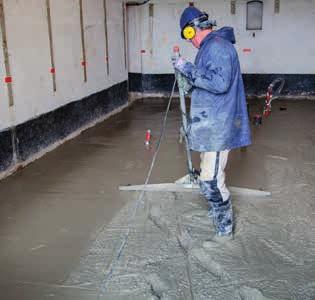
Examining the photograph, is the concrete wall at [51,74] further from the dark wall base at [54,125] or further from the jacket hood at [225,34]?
the jacket hood at [225,34]

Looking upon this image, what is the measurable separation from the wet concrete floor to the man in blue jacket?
0.84 meters

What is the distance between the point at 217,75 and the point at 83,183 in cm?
171

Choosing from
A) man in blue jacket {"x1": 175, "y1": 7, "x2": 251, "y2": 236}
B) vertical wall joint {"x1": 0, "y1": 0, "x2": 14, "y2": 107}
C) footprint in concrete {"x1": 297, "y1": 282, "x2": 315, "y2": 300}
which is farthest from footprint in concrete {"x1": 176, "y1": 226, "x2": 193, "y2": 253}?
vertical wall joint {"x1": 0, "y1": 0, "x2": 14, "y2": 107}

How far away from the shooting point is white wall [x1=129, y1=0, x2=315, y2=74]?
7.35 meters

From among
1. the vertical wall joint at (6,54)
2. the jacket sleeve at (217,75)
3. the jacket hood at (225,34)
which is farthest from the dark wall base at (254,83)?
the jacket sleeve at (217,75)

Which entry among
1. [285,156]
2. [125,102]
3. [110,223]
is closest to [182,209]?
[110,223]

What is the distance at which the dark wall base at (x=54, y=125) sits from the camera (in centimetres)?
385

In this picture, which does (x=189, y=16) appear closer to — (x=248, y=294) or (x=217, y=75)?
(x=217, y=75)

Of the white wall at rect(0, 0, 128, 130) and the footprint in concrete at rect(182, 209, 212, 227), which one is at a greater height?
the white wall at rect(0, 0, 128, 130)

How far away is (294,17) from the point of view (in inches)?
289

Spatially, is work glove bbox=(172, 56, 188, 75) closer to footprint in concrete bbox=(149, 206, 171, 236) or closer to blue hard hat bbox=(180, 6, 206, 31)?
blue hard hat bbox=(180, 6, 206, 31)

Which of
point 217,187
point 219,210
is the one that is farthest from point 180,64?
point 219,210

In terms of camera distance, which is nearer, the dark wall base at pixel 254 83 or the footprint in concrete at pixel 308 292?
the footprint in concrete at pixel 308 292

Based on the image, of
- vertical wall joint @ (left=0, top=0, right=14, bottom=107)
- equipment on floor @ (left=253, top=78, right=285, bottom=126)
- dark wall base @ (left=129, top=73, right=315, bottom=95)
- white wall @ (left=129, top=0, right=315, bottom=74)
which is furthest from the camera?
dark wall base @ (left=129, top=73, right=315, bottom=95)
